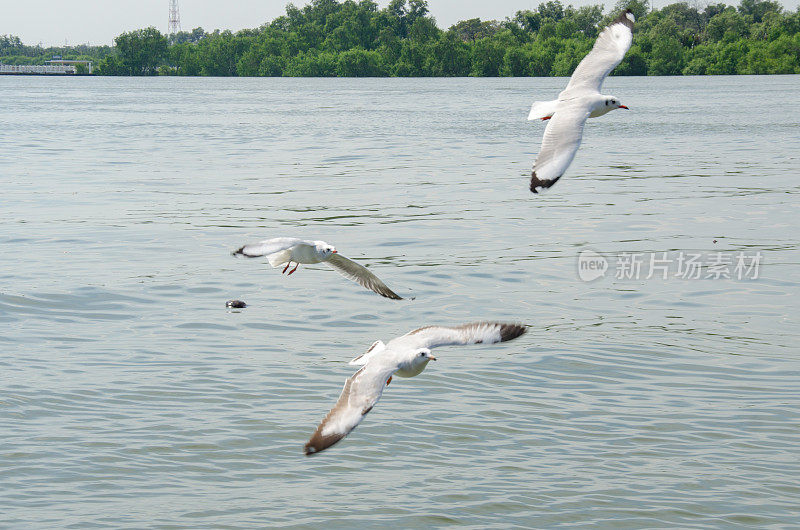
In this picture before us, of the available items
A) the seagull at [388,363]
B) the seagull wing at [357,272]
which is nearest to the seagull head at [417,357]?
the seagull at [388,363]

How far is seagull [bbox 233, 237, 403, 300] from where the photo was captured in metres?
9.48

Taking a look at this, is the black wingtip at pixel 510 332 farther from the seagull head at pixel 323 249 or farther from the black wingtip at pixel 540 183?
the seagull head at pixel 323 249

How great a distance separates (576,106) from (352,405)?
493cm

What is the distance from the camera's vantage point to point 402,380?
14172 mm

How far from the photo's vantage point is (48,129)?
6291 centimetres

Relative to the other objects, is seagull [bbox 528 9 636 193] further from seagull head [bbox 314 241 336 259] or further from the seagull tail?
seagull head [bbox 314 241 336 259]

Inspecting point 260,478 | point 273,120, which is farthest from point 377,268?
point 273,120

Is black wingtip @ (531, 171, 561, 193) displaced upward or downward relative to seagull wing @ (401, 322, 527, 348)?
upward

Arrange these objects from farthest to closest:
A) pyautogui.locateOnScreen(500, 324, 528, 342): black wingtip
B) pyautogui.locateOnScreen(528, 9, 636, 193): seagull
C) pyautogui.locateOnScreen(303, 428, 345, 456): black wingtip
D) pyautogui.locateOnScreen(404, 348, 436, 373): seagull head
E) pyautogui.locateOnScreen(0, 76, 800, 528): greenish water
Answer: pyautogui.locateOnScreen(0, 76, 800, 528): greenish water, pyautogui.locateOnScreen(528, 9, 636, 193): seagull, pyautogui.locateOnScreen(404, 348, 436, 373): seagull head, pyautogui.locateOnScreen(500, 324, 528, 342): black wingtip, pyautogui.locateOnScreen(303, 428, 345, 456): black wingtip

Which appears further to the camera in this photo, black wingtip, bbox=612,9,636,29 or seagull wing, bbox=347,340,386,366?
black wingtip, bbox=612,9,636,29

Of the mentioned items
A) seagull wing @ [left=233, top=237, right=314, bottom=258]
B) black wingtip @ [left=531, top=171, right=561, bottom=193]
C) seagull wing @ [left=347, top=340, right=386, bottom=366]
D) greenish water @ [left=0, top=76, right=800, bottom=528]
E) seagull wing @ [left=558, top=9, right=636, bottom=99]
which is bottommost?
greenish water @ [left=0, top=76, right=800, bottom=528]

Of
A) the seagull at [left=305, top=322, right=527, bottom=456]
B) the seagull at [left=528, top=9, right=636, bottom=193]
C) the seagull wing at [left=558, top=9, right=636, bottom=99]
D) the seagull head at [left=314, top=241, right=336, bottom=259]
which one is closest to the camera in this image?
the seagull at [left=305, top=322, right=527, bottom=456]

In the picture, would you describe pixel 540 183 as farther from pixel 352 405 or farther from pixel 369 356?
pixel 352 405

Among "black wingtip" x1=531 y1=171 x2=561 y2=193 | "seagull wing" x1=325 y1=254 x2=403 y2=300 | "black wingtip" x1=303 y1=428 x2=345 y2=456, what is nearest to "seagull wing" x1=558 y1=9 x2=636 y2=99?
"black wingtip" x1=531 y1=171 x2=561 y2=193
